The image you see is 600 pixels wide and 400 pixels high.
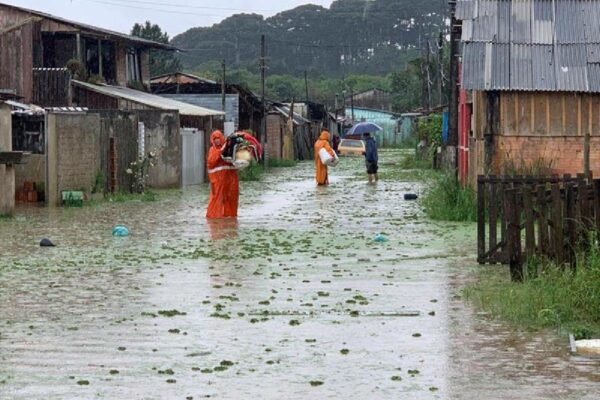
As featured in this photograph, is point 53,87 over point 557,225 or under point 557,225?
over

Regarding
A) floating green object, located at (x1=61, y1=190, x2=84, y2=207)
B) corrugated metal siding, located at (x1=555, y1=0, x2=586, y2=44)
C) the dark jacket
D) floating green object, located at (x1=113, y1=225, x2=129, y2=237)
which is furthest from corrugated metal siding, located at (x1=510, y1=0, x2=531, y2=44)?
the dark jacket

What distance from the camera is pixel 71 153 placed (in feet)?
101

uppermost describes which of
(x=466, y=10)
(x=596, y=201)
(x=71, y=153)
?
(x=466, y=10)

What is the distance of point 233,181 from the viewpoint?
26.5 metres

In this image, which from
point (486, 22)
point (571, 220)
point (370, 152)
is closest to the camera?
point (571, 220)

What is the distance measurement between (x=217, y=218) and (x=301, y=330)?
14355 mm

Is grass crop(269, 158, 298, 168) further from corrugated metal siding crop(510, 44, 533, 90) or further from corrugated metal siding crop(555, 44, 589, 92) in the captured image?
corrugated metal siding crop(555, 44, 589, 92)

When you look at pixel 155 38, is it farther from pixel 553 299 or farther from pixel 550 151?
pixel 553 299

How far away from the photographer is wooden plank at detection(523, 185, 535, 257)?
1379 centimetres

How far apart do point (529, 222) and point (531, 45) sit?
1214 cm

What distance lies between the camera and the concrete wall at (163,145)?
38.0m

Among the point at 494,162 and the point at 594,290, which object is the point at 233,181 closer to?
the point at 494,162

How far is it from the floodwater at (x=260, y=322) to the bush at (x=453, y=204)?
2.13 meters

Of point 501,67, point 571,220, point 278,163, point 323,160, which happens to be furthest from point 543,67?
point 278,163
